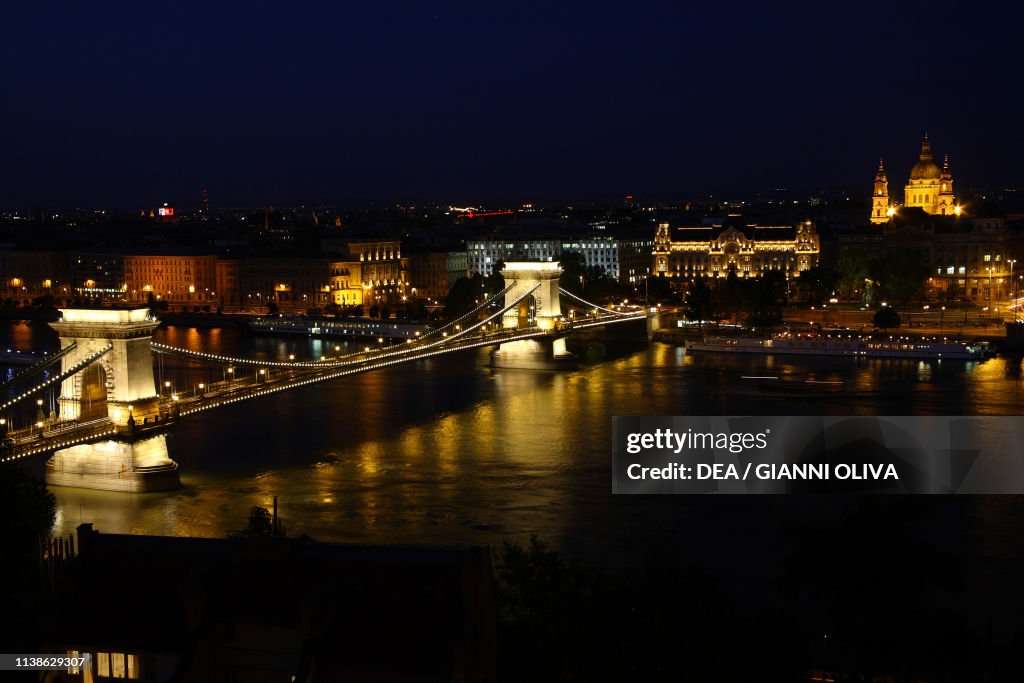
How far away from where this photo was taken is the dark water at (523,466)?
8859 millimetres

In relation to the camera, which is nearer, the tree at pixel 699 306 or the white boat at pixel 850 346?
the white boat at pixel 850 346

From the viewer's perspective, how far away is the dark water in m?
8.86

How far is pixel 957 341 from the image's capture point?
68.8 ft

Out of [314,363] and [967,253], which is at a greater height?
[967,253]

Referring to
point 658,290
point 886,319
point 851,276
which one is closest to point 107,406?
point 886,319

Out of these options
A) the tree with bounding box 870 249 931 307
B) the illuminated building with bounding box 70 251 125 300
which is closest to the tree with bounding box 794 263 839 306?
the tree with bounding box 870 249 931 307

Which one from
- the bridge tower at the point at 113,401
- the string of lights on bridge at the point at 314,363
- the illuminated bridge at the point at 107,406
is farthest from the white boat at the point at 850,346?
the bridge tower at the point at 113,401

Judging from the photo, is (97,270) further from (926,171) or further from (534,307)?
(926,171)

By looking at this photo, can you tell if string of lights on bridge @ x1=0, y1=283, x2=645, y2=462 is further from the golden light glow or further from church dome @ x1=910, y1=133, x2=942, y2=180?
church dome @ x1=910, y1=133, x2=942, y2=180

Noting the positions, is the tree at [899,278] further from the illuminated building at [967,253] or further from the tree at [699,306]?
the tree at [699,306]

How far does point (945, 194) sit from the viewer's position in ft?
137

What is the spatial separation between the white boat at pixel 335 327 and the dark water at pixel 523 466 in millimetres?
5977

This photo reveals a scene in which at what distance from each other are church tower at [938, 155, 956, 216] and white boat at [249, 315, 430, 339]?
21.2 meters

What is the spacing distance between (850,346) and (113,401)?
42.2 feet
